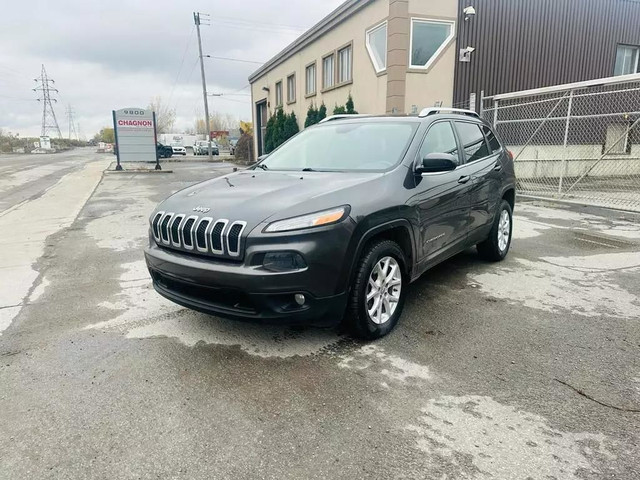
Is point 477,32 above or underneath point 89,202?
above

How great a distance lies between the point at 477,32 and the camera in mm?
13445

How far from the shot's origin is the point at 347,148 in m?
4.19

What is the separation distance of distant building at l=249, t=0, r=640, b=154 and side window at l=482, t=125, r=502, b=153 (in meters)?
6.95

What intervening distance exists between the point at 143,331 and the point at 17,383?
936 millimetres

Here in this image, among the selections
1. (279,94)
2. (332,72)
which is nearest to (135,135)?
(279,94)

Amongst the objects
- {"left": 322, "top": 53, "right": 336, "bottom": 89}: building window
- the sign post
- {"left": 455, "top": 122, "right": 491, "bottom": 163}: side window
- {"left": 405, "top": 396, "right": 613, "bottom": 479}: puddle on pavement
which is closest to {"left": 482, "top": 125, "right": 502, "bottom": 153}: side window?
{"left": 455, "top": 122, "right": 491, "bottom": 163}: side window

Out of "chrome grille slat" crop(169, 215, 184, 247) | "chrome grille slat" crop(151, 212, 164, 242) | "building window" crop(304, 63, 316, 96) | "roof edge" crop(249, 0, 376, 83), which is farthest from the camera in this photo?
"building window" crop(304, 63, 316, 96)

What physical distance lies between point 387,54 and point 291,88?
32.6 feet

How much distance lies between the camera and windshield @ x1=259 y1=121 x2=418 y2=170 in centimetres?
389

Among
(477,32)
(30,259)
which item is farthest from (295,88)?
(30,259)

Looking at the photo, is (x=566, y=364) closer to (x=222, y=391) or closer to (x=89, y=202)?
(x=222, y=391)

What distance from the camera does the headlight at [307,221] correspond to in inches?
113

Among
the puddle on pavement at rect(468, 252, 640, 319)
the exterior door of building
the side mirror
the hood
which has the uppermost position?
the exterior door of building

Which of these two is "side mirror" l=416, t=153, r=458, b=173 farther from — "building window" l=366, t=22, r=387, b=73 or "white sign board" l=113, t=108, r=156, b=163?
"white sign board" l=113, t=108, r=156, b=163
